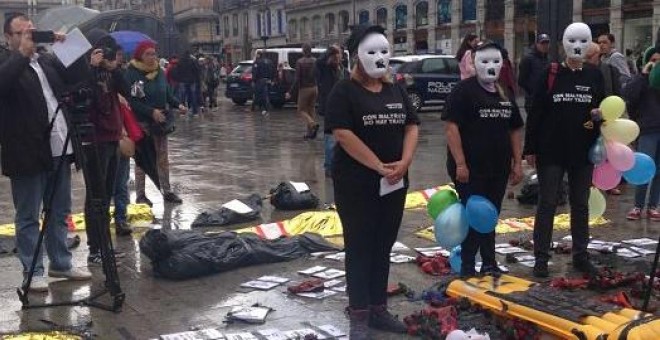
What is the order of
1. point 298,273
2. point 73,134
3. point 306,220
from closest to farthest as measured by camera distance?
1. point 73,134
2. point 298,273
3. point 306,220

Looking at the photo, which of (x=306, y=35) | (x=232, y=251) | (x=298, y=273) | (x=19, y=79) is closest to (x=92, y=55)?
(x=19, y=79)

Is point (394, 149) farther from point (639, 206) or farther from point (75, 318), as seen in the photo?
point (639, 206)

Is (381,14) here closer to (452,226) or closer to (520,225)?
(520,225)

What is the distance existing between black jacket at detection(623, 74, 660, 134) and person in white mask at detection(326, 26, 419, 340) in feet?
13.7

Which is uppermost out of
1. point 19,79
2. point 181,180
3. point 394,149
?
point 19,79

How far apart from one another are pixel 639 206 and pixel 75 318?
564 cm

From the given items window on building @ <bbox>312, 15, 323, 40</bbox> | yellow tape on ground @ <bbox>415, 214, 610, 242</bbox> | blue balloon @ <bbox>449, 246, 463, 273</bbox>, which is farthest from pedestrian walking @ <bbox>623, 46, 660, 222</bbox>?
window on building @ <bbox>312, 15, 323, 40</bbox>

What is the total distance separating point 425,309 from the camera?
5.00 meters

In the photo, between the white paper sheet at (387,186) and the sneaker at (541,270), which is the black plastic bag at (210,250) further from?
the white paper sheet at (387,186)

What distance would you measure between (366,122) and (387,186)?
1.29 ft

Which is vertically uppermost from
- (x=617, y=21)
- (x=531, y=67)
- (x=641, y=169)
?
(x=617, y=21)

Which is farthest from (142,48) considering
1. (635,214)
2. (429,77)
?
(429,77)

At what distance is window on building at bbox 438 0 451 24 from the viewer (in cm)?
4625

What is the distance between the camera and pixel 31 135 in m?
5.48
